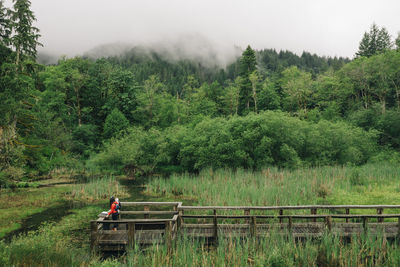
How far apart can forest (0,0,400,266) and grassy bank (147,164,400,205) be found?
335mm

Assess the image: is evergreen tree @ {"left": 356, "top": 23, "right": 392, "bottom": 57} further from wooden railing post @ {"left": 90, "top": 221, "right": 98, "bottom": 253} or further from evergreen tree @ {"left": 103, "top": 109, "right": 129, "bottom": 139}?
wooden railing post @ {"left": 90, "top": 221, "right": 98, "bottom": 253}

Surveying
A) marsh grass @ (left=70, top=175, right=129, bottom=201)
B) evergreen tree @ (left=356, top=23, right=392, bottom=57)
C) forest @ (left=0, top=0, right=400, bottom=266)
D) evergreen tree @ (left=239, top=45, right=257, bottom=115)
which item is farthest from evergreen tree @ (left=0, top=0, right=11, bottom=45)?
evergreen tree @ (left=356, top=23, right=392, bottom=57)

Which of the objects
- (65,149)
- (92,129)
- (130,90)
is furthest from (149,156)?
(130,90)

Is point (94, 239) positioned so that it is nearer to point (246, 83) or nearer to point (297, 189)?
point (297, 189)

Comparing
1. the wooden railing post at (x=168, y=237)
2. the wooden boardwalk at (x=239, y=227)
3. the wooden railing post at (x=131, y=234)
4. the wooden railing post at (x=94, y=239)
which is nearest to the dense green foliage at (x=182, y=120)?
the wooden boardwalk at (x=239, y=227)

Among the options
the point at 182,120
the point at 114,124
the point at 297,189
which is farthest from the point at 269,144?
the point at 114,124

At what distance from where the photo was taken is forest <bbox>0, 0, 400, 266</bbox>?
21891 mm

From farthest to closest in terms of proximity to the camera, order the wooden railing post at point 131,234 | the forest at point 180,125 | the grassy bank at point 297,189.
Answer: the forest at point 180,125 → the grassy bank at point 297,189 → the wooden railing post at point 131,234

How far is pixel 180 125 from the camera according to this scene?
121 ft

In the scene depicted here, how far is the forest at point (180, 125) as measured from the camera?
862 inches

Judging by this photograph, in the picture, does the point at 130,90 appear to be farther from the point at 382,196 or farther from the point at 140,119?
the point at 382,196

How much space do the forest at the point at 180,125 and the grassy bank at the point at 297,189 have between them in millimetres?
335

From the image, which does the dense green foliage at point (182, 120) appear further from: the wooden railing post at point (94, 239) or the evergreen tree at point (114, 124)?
the wooden railing post at point (94, 239)

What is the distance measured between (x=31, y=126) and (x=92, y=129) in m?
14.1
